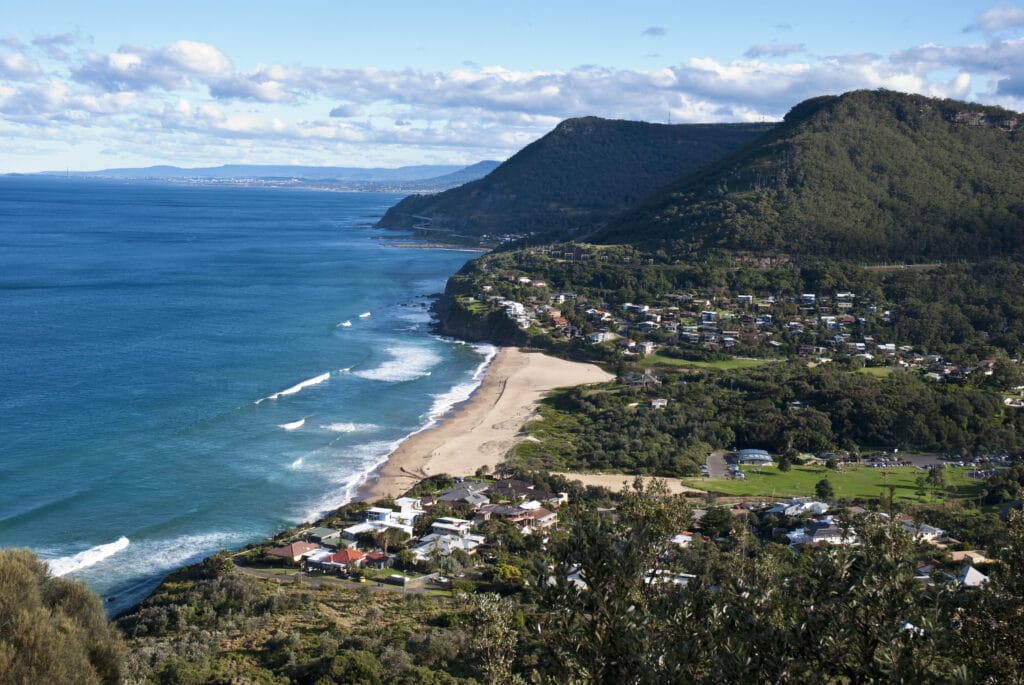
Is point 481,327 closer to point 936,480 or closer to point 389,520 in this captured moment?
point 389,520

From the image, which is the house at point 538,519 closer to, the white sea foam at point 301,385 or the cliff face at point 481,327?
the white sea foam at point 301,385

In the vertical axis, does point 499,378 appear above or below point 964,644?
below

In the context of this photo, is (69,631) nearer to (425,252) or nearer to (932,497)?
(932,497)

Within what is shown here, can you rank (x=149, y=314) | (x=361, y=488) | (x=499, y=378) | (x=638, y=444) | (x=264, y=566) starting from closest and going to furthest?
(x=264, y=566), (x=361, y=488), (x=638, y=444), (x=499, y=378), (x=149, y=314)

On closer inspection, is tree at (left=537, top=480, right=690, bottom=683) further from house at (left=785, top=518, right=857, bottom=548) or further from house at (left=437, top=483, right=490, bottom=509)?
house at (left=437, top=483, right=490, bottom=509)

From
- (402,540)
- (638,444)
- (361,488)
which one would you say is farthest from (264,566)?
(638,444)

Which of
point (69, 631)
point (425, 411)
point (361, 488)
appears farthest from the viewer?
point (425, 411)

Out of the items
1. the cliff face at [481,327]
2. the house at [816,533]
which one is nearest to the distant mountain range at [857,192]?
the cliff face at [481,327]
